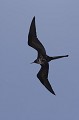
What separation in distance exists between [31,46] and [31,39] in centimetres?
53

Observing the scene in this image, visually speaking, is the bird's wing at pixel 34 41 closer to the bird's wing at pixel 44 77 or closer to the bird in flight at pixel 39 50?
the bird in flight at pixel 39 50

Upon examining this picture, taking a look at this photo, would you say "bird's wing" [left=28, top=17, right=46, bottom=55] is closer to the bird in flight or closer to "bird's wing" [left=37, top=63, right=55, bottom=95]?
the bird in flight

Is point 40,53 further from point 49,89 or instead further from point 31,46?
point 49,89

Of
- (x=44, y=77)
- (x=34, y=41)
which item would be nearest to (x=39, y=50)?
(x=34, y=41)

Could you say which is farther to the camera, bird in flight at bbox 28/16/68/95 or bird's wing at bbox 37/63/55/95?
bird's wing at bbox 37/63/55/95

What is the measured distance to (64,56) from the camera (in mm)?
21688

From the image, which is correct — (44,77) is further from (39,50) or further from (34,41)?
(34,41)

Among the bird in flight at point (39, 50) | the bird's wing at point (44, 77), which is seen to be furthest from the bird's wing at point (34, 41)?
the bird's wing at point (44, 77)

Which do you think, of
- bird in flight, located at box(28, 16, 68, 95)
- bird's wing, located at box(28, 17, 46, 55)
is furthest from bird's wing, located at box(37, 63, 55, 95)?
bird's wing, located at box(28, 17, 46, 55)

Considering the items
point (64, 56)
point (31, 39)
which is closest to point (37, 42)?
point (31, 39)

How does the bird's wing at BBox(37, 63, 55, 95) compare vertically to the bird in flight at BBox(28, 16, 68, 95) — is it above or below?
below

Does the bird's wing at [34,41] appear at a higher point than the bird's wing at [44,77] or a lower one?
higher

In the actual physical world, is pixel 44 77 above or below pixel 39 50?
below

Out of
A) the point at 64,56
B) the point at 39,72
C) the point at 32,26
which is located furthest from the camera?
the point at 39,72
